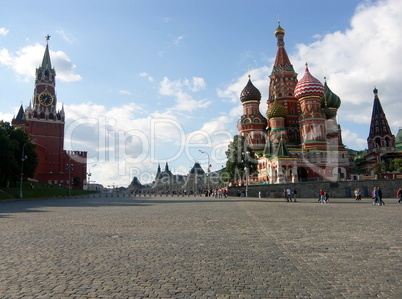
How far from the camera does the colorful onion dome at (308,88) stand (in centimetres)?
7038

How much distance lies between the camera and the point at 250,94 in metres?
78.4

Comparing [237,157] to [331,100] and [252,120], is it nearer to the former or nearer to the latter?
[252,120]

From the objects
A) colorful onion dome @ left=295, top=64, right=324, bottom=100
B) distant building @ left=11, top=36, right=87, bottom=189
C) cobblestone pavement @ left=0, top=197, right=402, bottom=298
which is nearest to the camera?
cobblestone pavement @ left=0, top=197, right=402, bottom=298

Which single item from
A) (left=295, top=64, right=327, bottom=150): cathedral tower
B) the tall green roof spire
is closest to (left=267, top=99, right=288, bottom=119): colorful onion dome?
(left=295, top=64, right=327, bottom=150): cathedral tower

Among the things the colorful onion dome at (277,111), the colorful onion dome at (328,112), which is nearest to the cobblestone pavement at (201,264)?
the colorful onion dome at (277,111)

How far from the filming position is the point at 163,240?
385 inches

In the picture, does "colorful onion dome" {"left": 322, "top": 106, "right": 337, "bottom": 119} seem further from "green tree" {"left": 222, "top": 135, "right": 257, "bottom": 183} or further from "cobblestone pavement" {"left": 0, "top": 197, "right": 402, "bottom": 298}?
"cobblestone pavement" {"left": 0, "top": 197, "right": 402, "bottom": 298}

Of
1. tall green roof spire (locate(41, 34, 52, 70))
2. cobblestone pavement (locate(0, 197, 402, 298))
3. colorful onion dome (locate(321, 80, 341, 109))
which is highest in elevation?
tall green roof spire (locate(41, 34, 52, 70))

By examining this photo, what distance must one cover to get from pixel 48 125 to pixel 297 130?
74251 mm

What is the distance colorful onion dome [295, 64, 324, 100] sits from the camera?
231 ft

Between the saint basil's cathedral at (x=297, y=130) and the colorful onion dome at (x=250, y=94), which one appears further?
the colorful onion dome at (x=250, y=94)

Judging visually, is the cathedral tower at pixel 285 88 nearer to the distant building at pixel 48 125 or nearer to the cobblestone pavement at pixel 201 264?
the distant building at pixel 48 125

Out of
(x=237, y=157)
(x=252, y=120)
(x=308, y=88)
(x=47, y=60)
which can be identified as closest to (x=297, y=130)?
(x=308, y=88)

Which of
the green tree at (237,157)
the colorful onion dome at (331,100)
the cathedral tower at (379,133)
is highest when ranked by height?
the colorful onion dome at (331,100)
